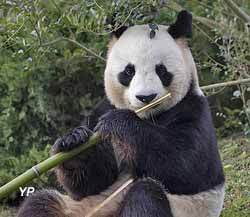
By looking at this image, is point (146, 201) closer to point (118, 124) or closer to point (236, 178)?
point (118, 124)

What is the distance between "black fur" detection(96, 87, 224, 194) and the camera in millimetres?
5426

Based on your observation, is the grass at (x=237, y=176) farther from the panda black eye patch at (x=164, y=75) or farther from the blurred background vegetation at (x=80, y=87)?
the panda black eye patch at (x=164, y=75)

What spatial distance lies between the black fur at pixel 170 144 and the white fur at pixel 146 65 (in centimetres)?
19

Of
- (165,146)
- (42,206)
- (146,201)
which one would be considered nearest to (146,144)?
(165,146)

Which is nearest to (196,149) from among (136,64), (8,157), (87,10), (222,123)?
(136,64)

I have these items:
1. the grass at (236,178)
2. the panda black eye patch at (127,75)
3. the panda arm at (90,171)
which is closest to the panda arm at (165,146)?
the panda black eye patch at (127,75)

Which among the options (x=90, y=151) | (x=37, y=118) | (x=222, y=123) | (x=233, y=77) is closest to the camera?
(x=90, y=151)

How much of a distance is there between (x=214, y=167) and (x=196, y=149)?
1.11 ft

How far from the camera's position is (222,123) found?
10016mm

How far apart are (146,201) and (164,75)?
3.43ft

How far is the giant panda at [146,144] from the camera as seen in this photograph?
5.42 meters

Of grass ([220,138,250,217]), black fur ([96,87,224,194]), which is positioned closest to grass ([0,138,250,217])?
grass ([220,138,250,217])

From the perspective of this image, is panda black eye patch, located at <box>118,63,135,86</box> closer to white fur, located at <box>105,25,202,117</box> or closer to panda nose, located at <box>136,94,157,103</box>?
white fur, located at <box>105,25,202,117</box>

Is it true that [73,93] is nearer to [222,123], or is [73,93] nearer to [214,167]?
[222,123]
